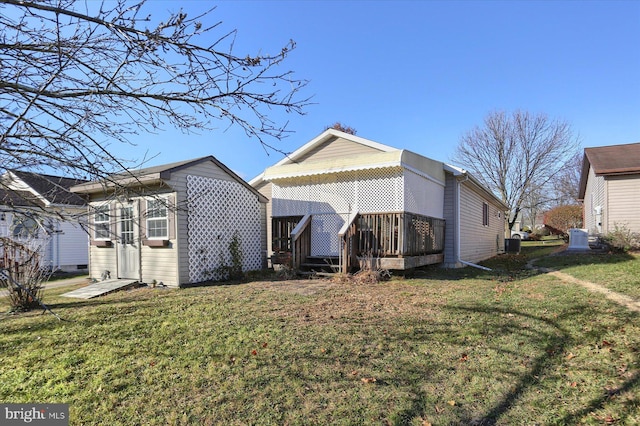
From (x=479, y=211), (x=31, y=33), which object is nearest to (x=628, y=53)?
(x=479, y=211)

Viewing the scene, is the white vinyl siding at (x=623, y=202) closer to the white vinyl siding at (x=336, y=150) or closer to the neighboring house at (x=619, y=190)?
the neighboring house at (x=619, y=190)

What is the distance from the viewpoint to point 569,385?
3.34 metres

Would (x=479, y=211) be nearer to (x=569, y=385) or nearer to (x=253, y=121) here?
(x=569, y=385)

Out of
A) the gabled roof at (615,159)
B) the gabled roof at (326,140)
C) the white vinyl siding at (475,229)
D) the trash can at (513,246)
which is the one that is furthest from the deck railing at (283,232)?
the trash can at (513,246)

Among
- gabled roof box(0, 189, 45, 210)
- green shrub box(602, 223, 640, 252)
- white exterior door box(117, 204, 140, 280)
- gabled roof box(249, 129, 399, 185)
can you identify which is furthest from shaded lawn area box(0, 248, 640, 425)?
green shrub box(602, 223, 640, 252)

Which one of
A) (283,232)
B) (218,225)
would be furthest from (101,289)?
(283,232)

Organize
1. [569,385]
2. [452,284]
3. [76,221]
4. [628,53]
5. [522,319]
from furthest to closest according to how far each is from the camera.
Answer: [628,53] < [452,284] < [522,319] < [569,385] < [76,221]

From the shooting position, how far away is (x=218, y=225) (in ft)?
33.6

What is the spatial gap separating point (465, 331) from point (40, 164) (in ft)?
16.8

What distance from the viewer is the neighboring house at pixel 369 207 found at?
9.24 m

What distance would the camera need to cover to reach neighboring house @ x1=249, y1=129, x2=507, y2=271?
30.3 ft

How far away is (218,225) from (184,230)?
118 centimetres

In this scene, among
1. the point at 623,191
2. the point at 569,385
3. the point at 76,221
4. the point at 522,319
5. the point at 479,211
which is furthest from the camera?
the point at 479,211

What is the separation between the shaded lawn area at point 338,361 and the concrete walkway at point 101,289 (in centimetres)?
202
